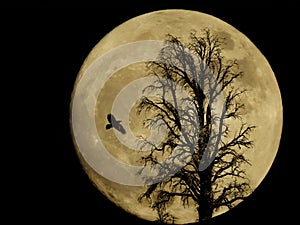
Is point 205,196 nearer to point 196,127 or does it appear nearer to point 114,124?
point 196,127

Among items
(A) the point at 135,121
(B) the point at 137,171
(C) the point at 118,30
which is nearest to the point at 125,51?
(C) the point at 118,30

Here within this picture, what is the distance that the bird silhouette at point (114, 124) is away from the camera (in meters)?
17.7

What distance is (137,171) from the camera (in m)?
17.6

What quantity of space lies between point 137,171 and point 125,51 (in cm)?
485

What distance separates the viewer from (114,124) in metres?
17.9

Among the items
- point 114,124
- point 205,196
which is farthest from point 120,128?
point 205,196

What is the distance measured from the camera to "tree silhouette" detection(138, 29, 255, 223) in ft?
→ 53.3

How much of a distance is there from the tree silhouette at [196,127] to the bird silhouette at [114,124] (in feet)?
3.56

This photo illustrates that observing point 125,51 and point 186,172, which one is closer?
point 186,172

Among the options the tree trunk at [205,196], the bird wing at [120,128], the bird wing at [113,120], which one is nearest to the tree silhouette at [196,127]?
the tree trunk at [205,196]

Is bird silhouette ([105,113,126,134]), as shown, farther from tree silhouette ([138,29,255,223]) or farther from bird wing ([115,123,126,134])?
tree silhouette ([138,29,255,223])

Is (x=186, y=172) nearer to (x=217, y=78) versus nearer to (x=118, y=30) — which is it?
(x=217, y=78)

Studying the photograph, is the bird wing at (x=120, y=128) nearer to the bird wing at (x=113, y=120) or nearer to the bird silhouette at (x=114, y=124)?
the bird silhouette at (x=114, y=124)

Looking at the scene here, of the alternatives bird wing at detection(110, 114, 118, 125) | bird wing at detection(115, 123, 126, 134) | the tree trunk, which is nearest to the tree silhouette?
the tree trunk
